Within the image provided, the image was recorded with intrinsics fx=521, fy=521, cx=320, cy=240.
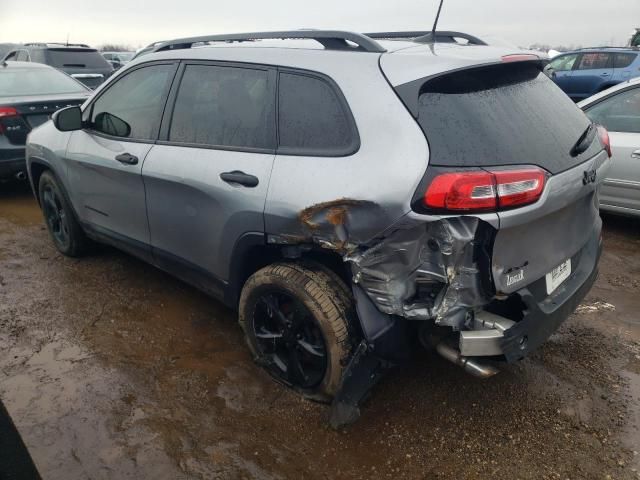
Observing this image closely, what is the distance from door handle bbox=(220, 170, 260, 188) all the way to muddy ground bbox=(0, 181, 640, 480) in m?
1.13

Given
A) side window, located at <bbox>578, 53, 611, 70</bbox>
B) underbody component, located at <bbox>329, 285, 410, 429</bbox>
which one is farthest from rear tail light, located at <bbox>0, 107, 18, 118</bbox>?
side window, located at <bbox>578, 53, 611, 70</bbox>

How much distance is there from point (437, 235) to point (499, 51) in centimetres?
109

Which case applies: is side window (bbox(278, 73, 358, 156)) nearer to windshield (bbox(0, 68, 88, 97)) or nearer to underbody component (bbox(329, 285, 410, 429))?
underbody component (bbox(329, 285, 410, 429))

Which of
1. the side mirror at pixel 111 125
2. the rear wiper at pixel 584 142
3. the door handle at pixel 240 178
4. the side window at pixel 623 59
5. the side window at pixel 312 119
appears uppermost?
the side window at pixel 312 119

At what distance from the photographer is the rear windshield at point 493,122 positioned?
2127 millimetres

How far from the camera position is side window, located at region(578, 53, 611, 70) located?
1176cm

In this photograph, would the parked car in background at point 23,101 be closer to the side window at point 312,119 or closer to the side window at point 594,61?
the side window at point 312,119

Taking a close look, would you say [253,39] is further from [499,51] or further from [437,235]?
[437,235]

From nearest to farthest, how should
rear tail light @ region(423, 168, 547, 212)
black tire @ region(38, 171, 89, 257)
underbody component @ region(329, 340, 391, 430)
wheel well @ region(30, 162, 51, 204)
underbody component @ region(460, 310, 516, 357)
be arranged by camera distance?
rear tail light @ region(423, 168, 547, 212)
underbody component @ region(460, 310, 516, 357)
underbody component @ region(329, 340, 391, 430)
black tire @ region(38, 171, 89, 257)
wheel well @ region(30, 162, 51, 204)

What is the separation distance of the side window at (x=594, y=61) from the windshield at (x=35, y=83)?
1083 centimetres

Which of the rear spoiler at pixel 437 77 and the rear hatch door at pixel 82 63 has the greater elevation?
the rear spoiler at pixel 437 77

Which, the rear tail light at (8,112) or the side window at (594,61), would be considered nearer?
the rear tail light at (8,112)

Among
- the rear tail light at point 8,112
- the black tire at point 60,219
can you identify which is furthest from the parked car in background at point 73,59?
the black tire at point 60,219

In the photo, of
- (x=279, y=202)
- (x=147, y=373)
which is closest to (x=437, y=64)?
(x=279, y=202)
